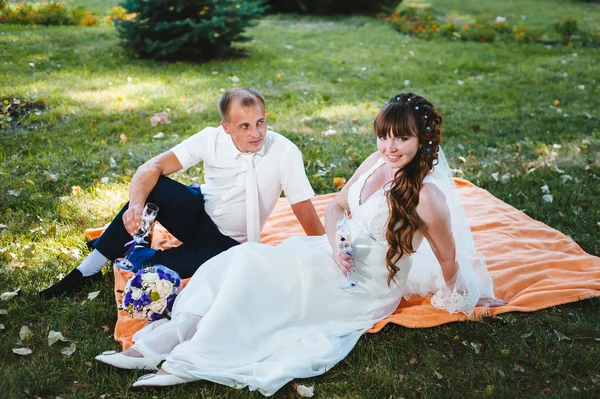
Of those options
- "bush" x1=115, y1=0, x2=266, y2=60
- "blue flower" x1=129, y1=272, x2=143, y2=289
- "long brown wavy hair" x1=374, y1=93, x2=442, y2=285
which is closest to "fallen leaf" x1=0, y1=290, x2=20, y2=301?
"blue flower" x1=129, y1=272, x2=143, y2=289

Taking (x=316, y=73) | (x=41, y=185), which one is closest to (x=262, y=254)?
(x=41, y=185)

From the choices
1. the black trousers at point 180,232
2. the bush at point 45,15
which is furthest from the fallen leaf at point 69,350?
the bush at point 45,15

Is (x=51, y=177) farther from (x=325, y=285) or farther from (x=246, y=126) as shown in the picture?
(x=325, y=285)

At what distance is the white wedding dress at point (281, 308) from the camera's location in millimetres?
2961

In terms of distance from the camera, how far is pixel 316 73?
969 cm

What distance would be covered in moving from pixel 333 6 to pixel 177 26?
7.73 meters

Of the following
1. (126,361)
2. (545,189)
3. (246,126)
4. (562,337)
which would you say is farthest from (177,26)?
(562,337)

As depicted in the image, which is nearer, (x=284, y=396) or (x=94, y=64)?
(x=284, y=396)

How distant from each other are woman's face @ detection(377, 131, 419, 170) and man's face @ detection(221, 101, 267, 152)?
0.89 meters

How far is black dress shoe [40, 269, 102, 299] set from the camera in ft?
12.1

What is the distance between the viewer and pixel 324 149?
6.36m

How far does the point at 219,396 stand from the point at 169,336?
17.9 inches

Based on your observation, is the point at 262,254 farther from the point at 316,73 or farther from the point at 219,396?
the point at 316,73

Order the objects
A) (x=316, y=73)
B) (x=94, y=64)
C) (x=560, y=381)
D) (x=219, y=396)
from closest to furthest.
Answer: (x=219, y=396)
(x=560, y=381)
(x=94, y=64)
(x=316, y=73)
